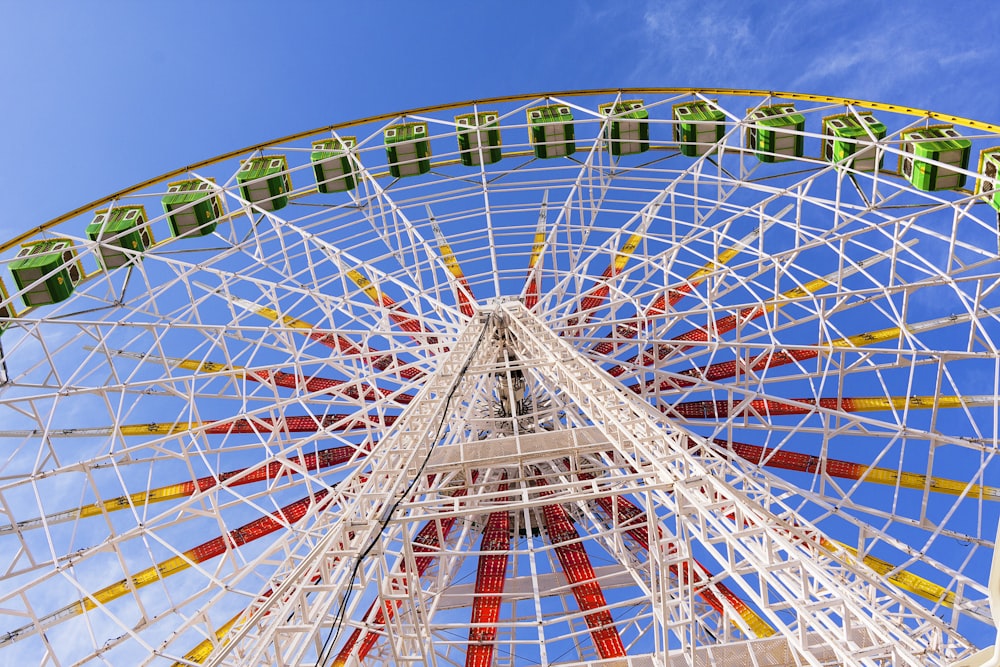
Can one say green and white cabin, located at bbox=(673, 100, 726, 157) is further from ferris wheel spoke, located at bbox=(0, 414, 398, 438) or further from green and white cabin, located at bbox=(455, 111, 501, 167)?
ferris wheel spoke, located at bbox=(0, 414, 398, 438)

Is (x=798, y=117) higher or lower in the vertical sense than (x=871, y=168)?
higher

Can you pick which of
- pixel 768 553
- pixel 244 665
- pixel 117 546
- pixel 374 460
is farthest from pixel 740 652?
pixel 117 546

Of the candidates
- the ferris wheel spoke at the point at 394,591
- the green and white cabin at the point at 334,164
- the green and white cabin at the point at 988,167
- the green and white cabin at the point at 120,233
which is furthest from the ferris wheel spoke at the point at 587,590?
the green and white cabin at the point at 120,233

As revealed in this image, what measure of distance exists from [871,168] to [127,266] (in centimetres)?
2178

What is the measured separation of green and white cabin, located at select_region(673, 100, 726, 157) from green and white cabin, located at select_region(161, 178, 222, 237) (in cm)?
1461

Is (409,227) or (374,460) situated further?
(409,227)

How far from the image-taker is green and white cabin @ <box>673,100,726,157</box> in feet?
72.8

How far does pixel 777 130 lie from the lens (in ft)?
65.9

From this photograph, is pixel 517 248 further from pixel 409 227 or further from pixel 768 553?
pixel 768 553

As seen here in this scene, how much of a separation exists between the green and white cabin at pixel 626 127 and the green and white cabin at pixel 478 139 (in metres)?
3.55

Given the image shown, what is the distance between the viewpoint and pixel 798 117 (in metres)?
20.6

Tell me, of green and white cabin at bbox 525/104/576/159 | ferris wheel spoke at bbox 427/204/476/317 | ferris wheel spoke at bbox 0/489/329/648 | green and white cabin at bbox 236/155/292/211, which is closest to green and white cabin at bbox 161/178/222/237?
green and white cabin at bbox 236/155/292/211

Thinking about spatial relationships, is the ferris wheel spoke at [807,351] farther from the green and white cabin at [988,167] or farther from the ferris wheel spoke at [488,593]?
the ferris wheel spoke at [488,593]

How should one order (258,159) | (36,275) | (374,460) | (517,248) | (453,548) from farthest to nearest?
(517,248), (258,159), (453,548), (36,275), (374,460)
